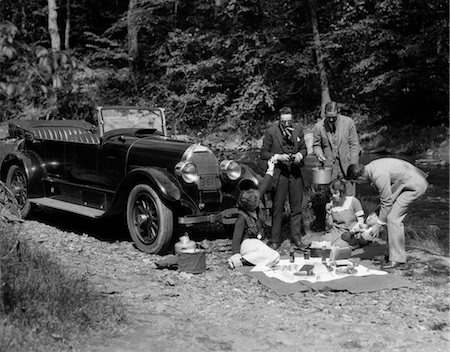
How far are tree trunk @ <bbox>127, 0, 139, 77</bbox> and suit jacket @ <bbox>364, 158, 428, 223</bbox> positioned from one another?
23.1m

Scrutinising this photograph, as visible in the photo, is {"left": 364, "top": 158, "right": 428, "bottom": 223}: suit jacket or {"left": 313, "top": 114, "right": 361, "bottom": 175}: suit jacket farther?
{"left": 313, "top": 114, "right": 361, "bottom": 175}: suit jacket

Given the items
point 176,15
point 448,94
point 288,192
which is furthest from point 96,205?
point 176,15

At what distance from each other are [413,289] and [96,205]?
174 inches

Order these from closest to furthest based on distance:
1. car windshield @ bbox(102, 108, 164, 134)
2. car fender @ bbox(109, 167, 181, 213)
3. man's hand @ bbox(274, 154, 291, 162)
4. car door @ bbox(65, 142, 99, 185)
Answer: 1. car fender @ bbox(109, 167, 181, 213)
2. man's hand @ bbox(274, 154, 291, 162)
3. car door @ bbox(65, 142, 99, 185)
4. car windshield @ bbox(102, 108, 164, 134)

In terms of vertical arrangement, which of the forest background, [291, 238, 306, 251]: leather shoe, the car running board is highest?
the forest background

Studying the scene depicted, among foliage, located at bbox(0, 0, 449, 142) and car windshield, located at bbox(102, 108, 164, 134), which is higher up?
foliage, located at bbox(0, 0, 449, 142)

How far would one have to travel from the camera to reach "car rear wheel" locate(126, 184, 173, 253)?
690 cm

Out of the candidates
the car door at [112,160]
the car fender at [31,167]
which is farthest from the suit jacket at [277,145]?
the car fender at [31,167]

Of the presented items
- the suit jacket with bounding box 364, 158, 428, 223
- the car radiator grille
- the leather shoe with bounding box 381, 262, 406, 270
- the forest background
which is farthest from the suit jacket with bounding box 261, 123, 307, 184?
the forest background

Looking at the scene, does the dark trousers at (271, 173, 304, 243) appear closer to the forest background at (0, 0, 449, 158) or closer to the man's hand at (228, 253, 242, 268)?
the man's hand at (228, 253, 242, 268)

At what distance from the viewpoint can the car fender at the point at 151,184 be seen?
681 centimetres

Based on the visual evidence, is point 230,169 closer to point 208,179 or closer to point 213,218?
point 208,179

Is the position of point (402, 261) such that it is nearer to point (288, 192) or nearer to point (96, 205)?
point (288, 192)

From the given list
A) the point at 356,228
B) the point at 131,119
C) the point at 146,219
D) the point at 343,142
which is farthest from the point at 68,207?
the point at 356,228
